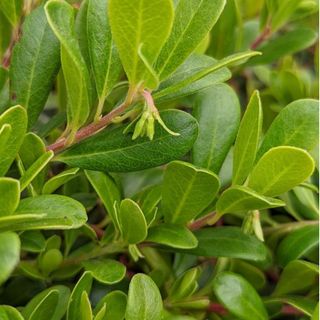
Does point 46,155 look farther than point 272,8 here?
No

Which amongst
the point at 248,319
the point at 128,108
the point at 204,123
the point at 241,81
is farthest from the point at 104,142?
the point at 241,81

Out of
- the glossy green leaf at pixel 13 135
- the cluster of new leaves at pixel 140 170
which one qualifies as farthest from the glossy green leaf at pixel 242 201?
the glossy green leaf at pixel 13 135

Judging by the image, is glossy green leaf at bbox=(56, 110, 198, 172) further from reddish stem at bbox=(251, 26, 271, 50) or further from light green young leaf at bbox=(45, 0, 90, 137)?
reddish stem at bbox=(251, 26, 271, 50)

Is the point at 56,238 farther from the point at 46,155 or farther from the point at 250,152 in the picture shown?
the point at 250,152

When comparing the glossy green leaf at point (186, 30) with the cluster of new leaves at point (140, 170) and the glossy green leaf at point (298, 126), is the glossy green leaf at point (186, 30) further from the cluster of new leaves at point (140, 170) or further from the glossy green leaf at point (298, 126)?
the glossy green leaf at point (298, 126)

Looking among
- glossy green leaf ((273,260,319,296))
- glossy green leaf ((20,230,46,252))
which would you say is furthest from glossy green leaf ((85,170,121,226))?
glossy green leaf ((273,260,319,296))
